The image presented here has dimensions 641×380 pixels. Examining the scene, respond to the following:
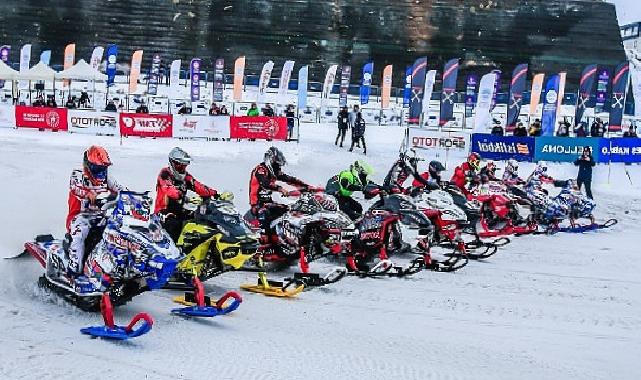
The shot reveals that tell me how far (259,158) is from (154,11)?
2898cm

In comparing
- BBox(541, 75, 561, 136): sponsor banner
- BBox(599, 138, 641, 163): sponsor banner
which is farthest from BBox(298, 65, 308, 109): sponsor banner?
BBox(599, 138, 641, 163): sponsor banner

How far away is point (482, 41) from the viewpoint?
46750 millimetres

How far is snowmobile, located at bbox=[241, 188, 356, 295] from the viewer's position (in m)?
9.54

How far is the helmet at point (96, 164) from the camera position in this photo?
23.3ft

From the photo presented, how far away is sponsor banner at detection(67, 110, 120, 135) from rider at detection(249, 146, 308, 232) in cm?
1378

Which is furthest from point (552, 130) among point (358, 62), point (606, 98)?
point (358, 62)

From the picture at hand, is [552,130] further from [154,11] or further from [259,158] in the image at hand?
[154,11]

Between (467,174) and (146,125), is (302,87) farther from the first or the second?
(467,174)

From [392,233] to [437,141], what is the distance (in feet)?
36.3

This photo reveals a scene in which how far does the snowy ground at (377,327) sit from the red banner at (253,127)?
1086 cm

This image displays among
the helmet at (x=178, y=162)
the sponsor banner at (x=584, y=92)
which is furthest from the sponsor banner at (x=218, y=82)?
the helmet at (x=178, y=162)

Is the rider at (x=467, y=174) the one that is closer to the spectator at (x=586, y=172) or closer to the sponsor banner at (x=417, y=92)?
the spectator at (x=586, y=172)

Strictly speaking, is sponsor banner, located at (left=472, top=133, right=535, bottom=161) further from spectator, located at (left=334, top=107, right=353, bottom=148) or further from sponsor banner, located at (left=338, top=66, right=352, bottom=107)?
sponsor banner, located at (left=338, top=66, right=352, bottom=107)

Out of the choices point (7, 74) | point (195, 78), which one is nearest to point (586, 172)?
point (195, 78)
